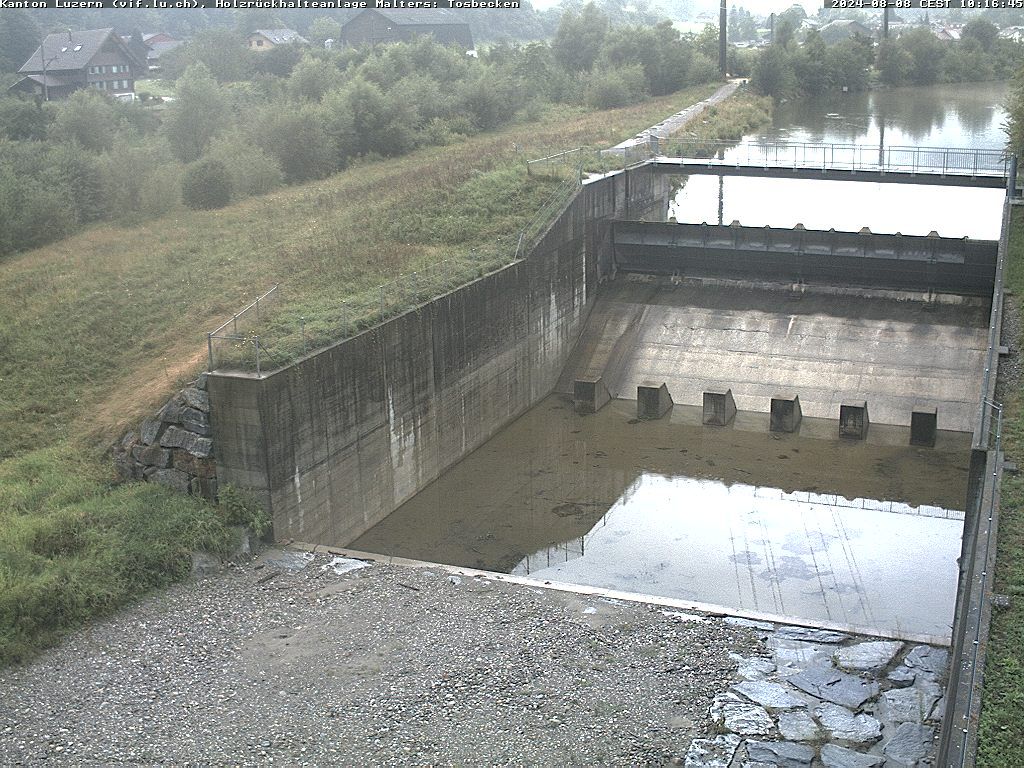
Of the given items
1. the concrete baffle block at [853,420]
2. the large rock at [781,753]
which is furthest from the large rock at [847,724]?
the concrete baffle block at [853,420]

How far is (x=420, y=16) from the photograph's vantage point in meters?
89.0

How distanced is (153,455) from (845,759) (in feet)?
40.7

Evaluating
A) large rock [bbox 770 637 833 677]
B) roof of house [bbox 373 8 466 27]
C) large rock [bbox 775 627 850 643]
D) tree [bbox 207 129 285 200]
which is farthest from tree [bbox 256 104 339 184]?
roof of house [bbox 373 8 466 27]

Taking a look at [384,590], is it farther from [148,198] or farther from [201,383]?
[148,198]

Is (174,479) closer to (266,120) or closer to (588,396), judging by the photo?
(588,396)

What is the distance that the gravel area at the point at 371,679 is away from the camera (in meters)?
14.5

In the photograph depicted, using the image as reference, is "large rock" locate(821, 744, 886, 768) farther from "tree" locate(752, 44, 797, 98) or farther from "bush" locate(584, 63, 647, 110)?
"tree" locate(752, 44, 797, 98)

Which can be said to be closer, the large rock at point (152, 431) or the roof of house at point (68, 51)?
the large rock at point (152, 431)

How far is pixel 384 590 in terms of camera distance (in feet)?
61.9

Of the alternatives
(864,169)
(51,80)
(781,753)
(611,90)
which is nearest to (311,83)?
(611,90)

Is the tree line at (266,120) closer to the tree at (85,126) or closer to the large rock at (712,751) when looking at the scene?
the tree at (85,126)

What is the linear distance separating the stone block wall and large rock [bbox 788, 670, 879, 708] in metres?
10.3

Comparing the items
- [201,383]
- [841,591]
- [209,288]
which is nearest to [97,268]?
[209,288]

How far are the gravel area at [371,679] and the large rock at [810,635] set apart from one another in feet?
1.62
